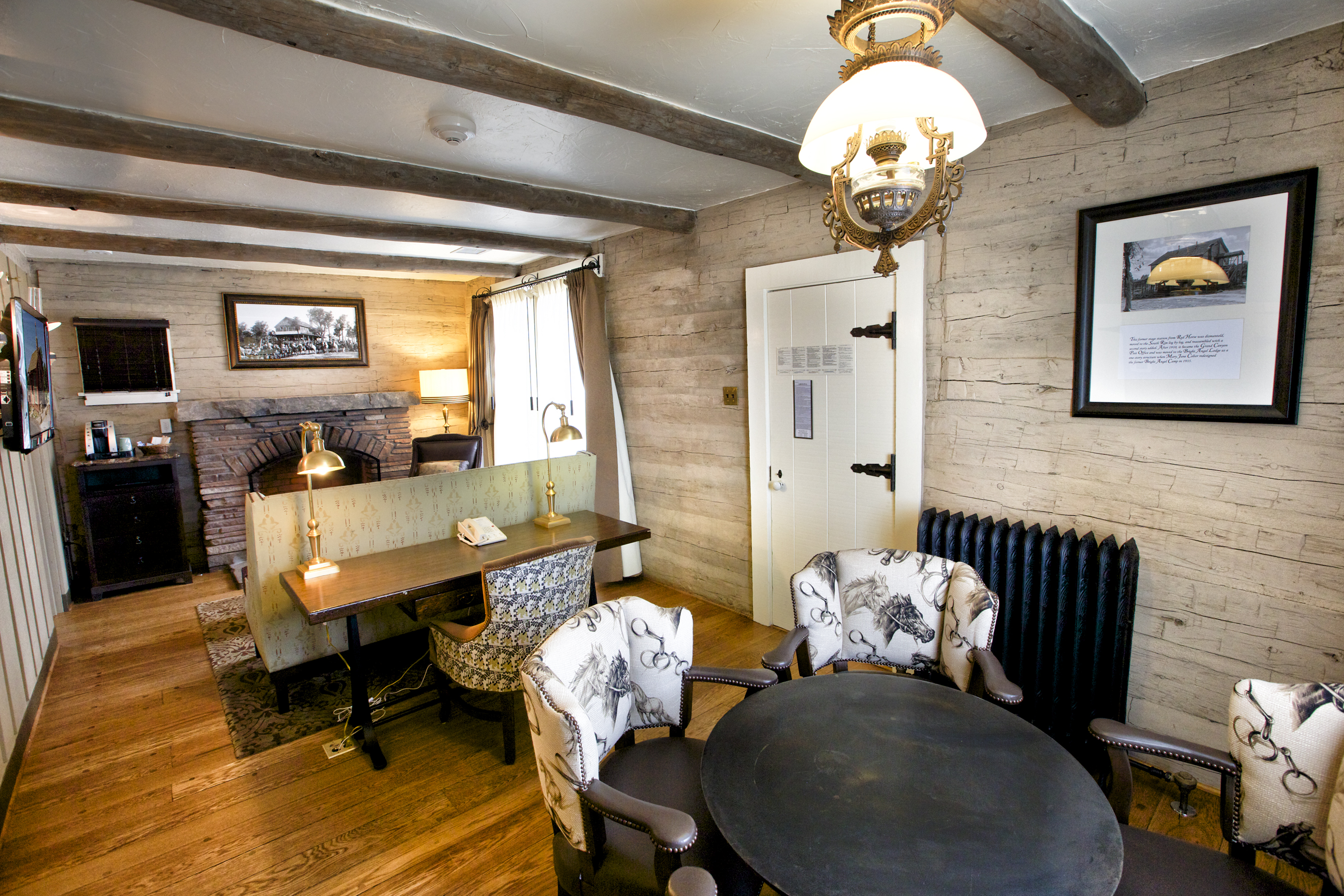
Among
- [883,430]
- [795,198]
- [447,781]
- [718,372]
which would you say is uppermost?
[795,198]

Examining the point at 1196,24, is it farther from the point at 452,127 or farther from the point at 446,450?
the point at 446,450

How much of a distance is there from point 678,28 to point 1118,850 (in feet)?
7.02

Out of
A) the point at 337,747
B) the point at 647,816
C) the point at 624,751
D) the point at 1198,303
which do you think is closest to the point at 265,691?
the point at 337,747

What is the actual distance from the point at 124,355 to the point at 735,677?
5414 mm

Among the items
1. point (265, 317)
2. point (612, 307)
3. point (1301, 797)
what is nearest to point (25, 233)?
point (265, 317)

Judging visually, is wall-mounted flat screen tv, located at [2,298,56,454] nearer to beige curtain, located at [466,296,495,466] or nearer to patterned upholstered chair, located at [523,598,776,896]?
patterned upholstered chair, located at [523,598,776,896]

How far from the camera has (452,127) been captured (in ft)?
7.60

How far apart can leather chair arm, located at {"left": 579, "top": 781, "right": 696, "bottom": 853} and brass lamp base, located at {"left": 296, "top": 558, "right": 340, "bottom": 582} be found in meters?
1.83

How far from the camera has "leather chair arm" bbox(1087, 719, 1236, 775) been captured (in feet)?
4.48

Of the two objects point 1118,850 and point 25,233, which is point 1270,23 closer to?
point 1118,850

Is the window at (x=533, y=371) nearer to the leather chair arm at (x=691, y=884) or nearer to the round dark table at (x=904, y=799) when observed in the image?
the round dark table at (x=904, y=799)

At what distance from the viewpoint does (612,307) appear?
4496mm

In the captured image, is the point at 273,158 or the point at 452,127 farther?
the point at 273,158

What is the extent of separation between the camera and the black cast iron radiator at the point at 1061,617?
2162 mm
